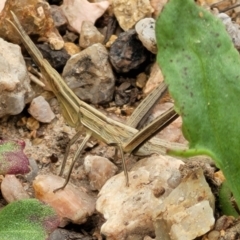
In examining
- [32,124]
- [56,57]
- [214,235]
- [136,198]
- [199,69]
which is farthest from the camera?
[56,57]

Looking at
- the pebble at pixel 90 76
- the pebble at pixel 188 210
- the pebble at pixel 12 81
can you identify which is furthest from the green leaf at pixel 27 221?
the pebble at pixel 90 76

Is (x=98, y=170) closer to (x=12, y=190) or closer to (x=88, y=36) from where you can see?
(x=12, y=190)

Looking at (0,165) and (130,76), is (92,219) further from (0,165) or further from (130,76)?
(130,76)

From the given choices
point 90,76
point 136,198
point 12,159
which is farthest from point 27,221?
point 90,76

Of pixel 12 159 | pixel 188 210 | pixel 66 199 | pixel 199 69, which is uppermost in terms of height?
pixel 199 69

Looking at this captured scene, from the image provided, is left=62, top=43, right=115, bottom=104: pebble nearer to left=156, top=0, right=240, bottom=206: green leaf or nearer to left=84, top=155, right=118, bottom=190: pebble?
left=84, top=155, right=118, bottom=190: pebble

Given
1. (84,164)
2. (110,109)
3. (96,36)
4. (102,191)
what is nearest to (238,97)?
(102,191)

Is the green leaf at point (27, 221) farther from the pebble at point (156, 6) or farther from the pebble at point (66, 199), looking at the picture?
the pebble at point (156, 6)
